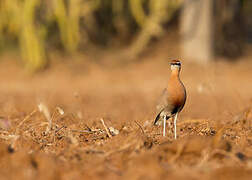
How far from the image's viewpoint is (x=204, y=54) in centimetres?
1658

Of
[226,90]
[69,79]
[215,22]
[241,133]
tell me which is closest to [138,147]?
[241,133]

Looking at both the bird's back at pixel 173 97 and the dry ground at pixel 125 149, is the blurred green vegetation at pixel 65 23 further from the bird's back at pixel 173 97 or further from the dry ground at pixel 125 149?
the bird's back at pixel 173 97

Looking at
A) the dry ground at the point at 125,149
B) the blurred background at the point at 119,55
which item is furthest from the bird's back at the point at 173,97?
the blurred background at the point at 119,55

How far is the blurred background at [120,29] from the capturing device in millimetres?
15617

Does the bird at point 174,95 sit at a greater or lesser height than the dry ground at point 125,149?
greater

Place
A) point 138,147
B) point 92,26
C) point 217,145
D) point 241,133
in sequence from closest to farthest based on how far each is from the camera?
point 217,145 < point 138,147 < point 241,133 < point 92,26

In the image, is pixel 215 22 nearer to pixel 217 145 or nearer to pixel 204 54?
pixel 204 54

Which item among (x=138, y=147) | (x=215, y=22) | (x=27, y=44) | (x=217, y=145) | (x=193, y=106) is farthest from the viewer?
(x=215, y=22)

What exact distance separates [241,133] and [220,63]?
11.7 metres

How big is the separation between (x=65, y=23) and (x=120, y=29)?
4.10m

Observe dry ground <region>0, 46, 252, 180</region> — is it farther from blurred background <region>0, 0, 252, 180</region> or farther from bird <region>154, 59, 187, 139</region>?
blurred background <region>0, 0, 252, 180</region>

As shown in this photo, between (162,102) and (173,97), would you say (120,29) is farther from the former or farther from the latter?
(173,97)

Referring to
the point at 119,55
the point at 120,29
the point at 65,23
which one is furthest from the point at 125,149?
the point at 120,29

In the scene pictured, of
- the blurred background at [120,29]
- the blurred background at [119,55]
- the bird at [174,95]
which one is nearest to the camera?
the bird at [174,95]
